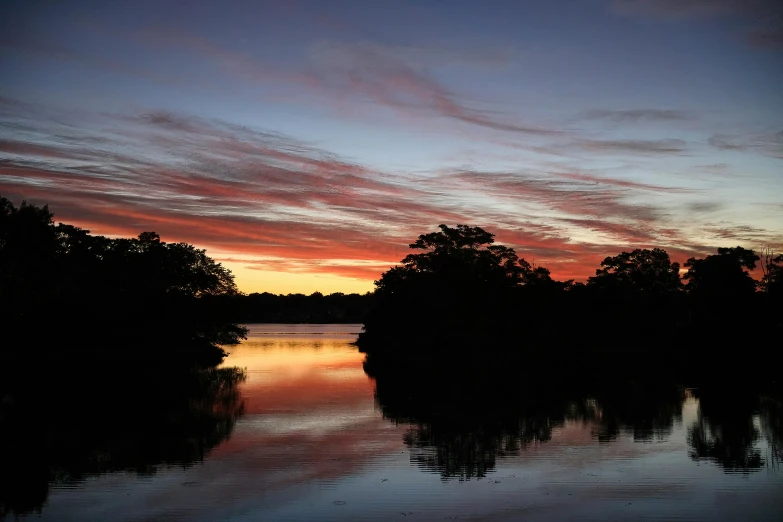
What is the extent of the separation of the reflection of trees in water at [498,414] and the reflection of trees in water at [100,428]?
7.64 meters

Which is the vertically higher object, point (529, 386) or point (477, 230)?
point (477, 230)

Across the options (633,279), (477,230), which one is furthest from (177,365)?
(633,279)

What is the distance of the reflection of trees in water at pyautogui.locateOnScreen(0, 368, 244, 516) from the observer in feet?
67.4

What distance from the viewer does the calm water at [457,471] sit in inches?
660

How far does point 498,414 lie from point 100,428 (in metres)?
16.4

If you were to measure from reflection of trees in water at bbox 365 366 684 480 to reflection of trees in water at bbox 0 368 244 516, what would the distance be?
7.64 metres

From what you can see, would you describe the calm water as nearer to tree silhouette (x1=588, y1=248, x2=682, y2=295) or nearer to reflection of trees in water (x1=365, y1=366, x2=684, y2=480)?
reflection of trees in water (x1=365, y1=366, x2=684, y2=480)

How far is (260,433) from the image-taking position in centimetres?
2766

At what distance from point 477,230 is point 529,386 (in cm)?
4150

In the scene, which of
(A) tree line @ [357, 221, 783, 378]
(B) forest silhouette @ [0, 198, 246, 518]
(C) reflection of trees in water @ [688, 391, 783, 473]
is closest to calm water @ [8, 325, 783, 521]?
(C) reflection of trees in water @ [688, 391, 783, 473]

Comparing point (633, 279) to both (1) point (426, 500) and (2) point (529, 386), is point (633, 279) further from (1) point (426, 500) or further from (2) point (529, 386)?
(1) point (426, 500)

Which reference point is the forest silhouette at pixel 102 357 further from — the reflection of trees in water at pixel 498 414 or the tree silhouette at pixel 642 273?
the tree silhouette at pixel 642 273

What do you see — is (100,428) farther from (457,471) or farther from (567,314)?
(567,314)

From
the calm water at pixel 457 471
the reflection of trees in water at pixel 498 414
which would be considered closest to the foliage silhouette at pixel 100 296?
the reflection of trees in water at pixel 498 414
